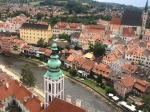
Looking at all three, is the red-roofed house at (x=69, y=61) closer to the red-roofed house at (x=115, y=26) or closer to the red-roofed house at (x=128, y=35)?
the red-roofed house at (x=128, y=35)

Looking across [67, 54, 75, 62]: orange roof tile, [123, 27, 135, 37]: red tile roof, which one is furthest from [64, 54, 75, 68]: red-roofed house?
[123, 27, 135, 37]: red tile roof

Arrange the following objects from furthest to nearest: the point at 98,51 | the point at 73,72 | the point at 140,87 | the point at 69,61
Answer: the point at 98,51
the point at 69,61
the point at 73,72
the point at 140,87

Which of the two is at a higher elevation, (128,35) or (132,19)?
(132,19)

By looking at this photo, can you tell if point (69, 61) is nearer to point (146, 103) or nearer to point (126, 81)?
point (126, 81)

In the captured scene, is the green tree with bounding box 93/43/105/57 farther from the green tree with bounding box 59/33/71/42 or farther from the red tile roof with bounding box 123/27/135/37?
the red tile roof with bounding box 123/27/135/37

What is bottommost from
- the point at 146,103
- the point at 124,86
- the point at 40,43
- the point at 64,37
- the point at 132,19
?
the point at 146,103

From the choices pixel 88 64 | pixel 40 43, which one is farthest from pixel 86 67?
pixel 40 43

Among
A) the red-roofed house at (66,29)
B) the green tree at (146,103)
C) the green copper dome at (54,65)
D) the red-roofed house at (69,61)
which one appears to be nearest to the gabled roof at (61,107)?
the green copper dome at (54,65)
